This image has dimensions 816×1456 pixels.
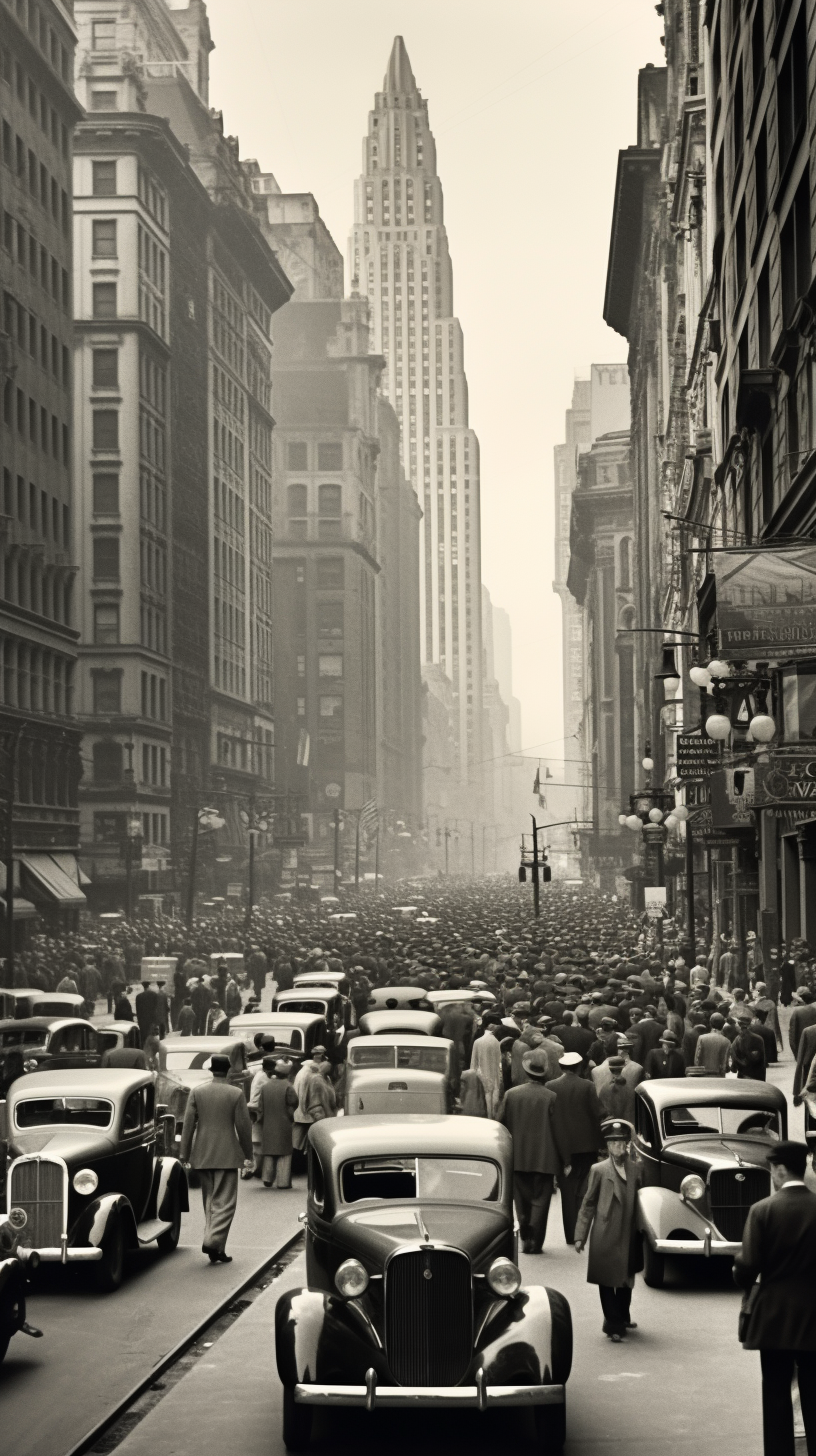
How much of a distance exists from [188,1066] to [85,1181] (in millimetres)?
7344

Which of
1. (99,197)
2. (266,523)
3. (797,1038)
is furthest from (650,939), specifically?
(266,523)

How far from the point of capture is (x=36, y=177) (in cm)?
7731

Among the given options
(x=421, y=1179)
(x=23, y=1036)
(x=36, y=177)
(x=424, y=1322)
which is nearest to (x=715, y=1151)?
(x=421, y=1179)

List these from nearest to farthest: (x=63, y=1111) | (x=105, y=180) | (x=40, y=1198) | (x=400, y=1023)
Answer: (x=40, y=1198) → (x=63, y=1111) → (x=400, y=1023) → (x=105, y=180)

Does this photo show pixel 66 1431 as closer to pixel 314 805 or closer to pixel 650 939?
pixel 650 939

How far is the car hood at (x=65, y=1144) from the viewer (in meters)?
13.9

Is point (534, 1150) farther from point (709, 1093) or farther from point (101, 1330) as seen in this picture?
point (101, 1330)

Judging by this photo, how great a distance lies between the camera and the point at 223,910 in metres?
84.6

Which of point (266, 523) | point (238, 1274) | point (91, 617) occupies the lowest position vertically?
point (238, 1274)

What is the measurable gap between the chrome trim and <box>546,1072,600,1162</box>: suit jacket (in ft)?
18.3

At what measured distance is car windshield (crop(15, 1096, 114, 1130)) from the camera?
579 inches

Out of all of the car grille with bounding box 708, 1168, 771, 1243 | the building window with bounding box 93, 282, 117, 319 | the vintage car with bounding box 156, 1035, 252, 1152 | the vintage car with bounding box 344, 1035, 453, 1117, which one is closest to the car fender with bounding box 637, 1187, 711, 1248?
the car grille with bounding box 708, 1168, 771, 1243

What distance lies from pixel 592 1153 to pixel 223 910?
7025 cm

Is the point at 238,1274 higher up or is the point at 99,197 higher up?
the point at 99,197
